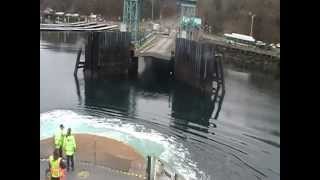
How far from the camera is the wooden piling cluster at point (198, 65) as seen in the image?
388 cm

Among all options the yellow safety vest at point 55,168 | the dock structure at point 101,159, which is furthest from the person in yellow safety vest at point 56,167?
the dock structure at point 101,159

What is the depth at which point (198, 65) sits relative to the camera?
13.1 ft

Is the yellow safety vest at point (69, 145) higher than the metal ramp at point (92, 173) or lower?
higher

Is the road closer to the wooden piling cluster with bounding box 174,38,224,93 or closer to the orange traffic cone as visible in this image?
the wooden piling cluster with bounding box 174,38,224,93

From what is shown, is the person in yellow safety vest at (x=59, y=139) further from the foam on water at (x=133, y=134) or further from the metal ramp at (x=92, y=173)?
the metal ramp at (x=92, y=173)

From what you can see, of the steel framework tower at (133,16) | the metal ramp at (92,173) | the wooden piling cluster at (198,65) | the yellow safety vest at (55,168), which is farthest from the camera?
the wooden piling cluster at (198,65)

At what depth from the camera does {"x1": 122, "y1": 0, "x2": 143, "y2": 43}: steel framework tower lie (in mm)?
3750

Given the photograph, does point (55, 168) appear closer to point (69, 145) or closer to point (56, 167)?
point (56, 167)

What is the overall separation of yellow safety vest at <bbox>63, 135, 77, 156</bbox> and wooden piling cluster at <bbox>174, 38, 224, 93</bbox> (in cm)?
106

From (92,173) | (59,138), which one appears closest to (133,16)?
(59,138)

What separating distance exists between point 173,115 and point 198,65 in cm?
50
